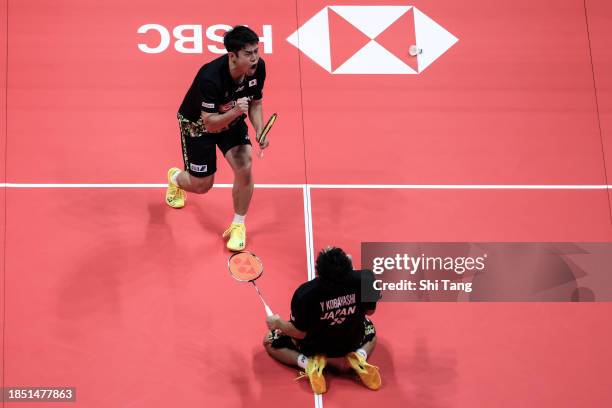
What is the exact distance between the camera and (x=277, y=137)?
8.53 metres

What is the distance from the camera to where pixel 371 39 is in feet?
30.4

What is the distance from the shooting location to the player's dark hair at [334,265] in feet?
19.9

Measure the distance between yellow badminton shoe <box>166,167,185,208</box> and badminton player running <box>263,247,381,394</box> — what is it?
5.30 ft

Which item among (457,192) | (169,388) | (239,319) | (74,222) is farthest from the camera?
(457,192)

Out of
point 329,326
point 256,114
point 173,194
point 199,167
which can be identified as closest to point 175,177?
point 173,194

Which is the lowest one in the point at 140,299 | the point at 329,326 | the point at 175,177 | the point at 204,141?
the point at 329,326

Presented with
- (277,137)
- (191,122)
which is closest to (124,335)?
(191,122)

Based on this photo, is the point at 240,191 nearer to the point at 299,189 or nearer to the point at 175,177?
the point at 175,177

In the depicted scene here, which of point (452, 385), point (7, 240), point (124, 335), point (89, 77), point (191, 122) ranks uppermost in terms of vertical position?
point (89, 77)

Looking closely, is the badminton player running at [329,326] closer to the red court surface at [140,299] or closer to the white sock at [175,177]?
the red court surface at [140,299]

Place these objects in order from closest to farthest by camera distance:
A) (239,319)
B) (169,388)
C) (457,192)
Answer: (169,388) < (239,319) < (457,192)

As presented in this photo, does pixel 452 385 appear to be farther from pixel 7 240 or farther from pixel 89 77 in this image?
pixel 89 77

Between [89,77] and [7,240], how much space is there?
76.6 inches

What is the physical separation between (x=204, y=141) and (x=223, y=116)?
1.55 feet
